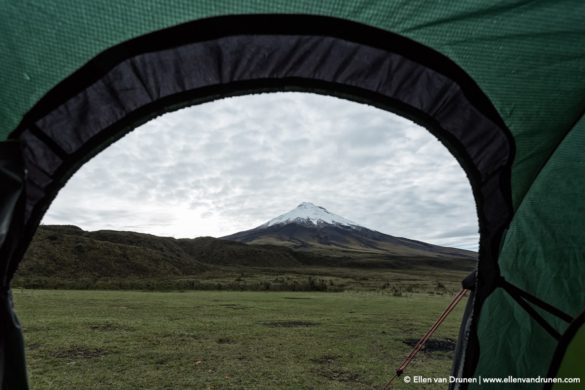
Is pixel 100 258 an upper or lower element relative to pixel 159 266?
upper

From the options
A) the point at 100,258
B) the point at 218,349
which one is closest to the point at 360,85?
the point at 218,349

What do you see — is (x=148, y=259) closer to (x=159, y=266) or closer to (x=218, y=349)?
(x=159, y=266)

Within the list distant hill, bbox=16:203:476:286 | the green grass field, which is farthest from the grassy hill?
the green grass field

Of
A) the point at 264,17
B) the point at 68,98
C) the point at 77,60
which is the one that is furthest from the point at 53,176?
the point at 264,17

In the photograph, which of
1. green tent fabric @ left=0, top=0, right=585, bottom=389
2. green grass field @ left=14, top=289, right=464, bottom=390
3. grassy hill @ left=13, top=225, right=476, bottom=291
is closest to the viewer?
green tent fabric @ left=0, top=0, right=585, bottom=389

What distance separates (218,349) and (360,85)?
672 centimetres

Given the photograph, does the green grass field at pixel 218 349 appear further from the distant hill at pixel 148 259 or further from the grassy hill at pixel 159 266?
the distant hill at pixel 148 259

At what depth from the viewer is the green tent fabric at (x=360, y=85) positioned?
1.78 metres

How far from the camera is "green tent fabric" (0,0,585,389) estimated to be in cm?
178

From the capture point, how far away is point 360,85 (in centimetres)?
226

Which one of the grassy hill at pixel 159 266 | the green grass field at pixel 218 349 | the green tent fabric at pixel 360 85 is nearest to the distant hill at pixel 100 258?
the grassy hill at pixel 159 266

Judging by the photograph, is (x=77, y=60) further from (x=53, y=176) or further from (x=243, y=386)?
(x=243, y=386)

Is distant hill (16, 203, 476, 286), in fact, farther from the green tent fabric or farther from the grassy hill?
the green tent fabric

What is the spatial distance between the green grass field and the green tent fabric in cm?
379
